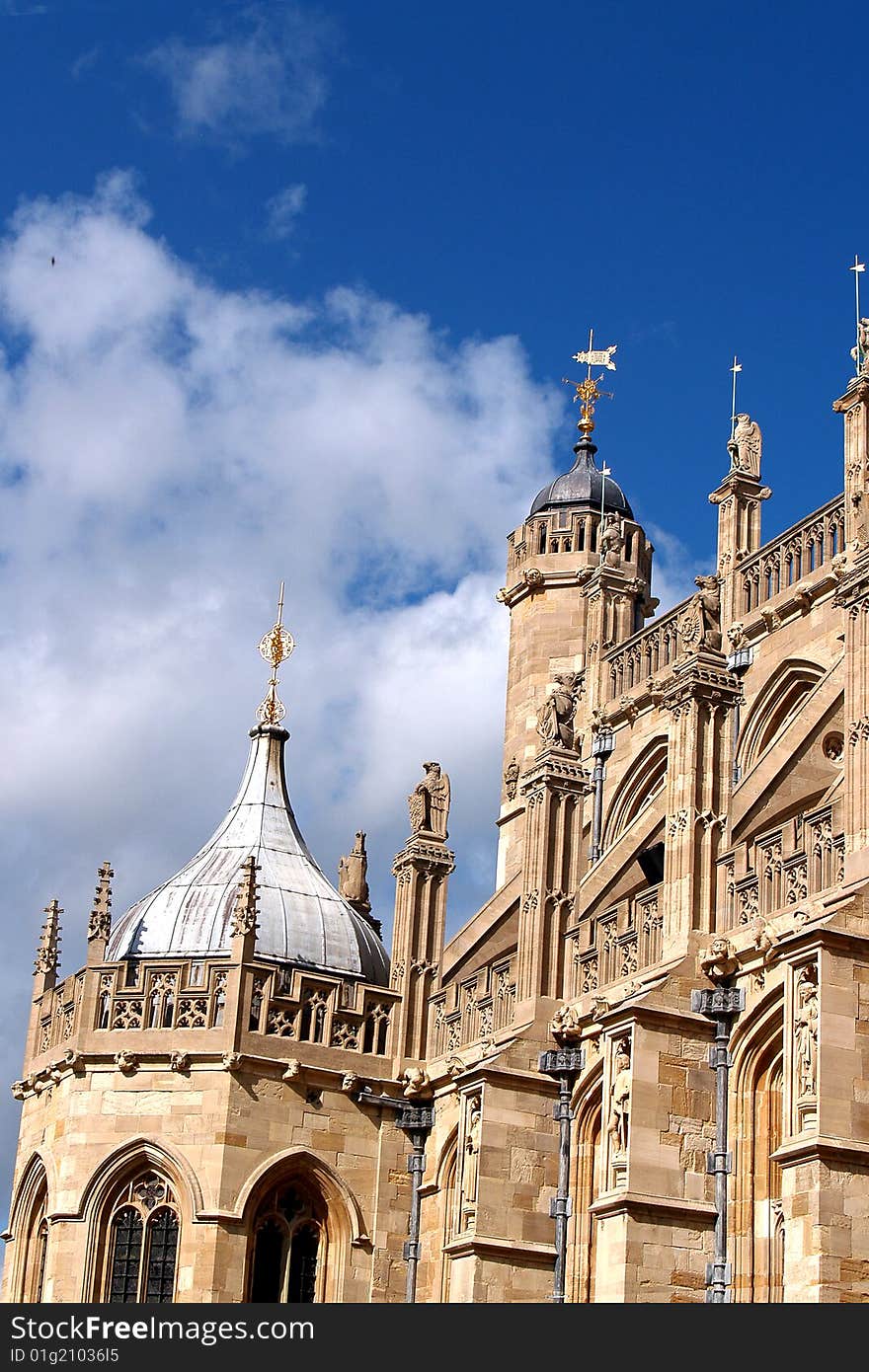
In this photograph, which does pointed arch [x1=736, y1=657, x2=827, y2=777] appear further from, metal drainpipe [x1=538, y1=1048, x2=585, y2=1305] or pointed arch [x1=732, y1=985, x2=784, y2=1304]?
pointed arch [x1=732, y1=985, x2=784, y2=1304]

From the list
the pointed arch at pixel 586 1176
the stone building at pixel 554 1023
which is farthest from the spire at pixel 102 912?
the pointed arch at pixel 586 1176

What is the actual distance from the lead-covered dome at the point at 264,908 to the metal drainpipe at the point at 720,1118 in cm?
991

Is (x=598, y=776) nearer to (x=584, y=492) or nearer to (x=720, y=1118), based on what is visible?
(x=584, y=492)

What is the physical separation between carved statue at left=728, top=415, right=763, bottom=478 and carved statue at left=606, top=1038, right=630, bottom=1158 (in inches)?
512

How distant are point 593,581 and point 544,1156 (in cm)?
1385

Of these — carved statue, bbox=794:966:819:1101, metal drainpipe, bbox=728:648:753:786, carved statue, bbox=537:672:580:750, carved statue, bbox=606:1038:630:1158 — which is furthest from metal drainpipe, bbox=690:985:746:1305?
metal drainpipe, bbox=728:648:753:786

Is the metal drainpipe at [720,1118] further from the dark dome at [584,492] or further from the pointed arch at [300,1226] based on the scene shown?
the dark dome at [584,492]

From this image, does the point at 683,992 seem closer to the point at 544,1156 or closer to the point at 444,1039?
the point at 544,1156

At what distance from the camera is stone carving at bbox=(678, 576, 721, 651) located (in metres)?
29.9

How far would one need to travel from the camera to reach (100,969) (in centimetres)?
3353

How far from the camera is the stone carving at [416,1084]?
33.2 metres

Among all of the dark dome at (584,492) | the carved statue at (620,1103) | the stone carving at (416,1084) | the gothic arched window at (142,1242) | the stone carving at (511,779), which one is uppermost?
the dark dome at (584,492)
